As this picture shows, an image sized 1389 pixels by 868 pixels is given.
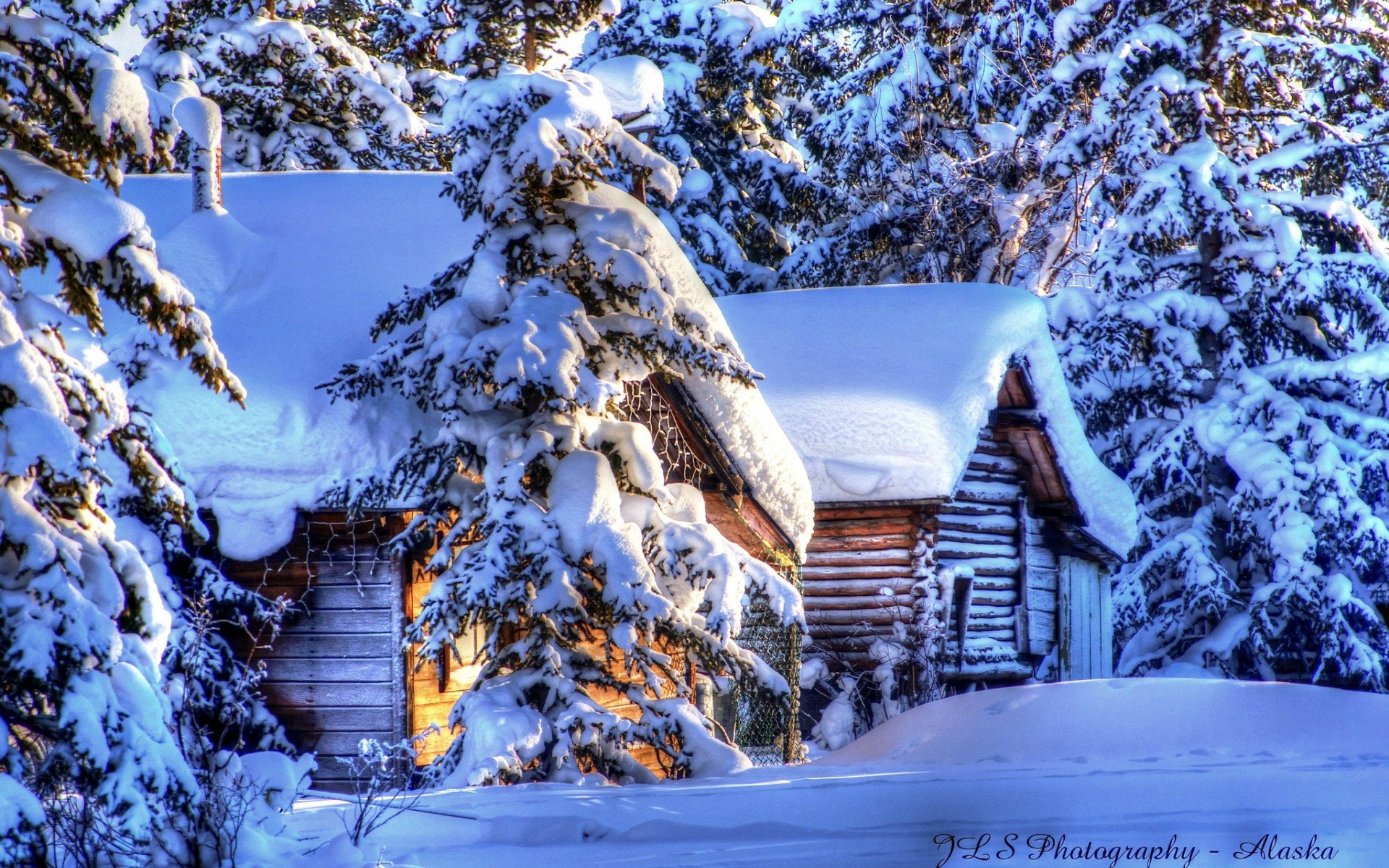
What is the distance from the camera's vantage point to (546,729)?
889 centimetres

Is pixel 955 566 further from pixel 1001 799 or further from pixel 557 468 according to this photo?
pixel 557 468

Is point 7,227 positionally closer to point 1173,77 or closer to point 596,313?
point 596,313

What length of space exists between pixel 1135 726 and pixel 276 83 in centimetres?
1883

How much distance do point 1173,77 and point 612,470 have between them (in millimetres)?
13733

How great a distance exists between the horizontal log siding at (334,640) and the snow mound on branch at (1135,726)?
149 inches

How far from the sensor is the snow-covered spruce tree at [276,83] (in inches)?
907

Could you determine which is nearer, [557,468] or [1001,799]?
[1001,799]

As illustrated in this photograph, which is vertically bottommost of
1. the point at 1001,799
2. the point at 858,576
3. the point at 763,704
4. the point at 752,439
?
the point at 1001,799

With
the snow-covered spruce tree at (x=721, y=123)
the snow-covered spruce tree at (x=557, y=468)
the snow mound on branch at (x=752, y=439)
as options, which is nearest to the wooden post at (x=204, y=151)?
the snow-covered spruce tree at (x=557, y=468)

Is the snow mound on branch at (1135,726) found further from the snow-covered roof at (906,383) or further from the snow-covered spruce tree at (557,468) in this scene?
the snow-covered roof at (906,383)

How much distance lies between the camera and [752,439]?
12.0m

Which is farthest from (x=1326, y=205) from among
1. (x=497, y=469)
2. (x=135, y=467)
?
(x=135, y=467)

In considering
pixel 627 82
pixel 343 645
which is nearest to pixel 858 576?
pixel 627 82

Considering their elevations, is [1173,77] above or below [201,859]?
above
